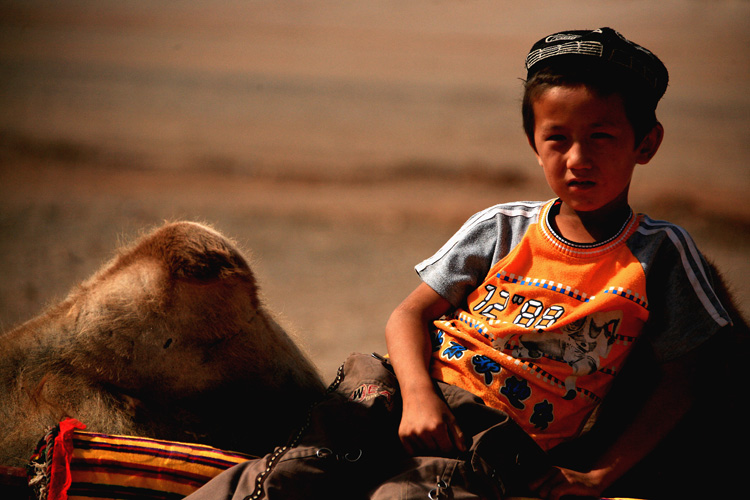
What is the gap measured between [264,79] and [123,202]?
17.4 feet

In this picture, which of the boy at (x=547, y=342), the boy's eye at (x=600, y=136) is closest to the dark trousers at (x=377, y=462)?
the boy at (x=547, y=342)

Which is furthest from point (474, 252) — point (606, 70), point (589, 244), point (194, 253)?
point (194, 253)

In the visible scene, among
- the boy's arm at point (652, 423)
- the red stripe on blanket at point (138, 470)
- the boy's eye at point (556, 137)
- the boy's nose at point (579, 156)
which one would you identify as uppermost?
the boy's eye at point (556, 137)

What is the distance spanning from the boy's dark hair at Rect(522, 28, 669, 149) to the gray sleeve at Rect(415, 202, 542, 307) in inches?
11.6

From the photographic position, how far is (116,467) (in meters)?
1.51

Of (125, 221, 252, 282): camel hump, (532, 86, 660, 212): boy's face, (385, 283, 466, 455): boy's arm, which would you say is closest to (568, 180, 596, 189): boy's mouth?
(532, 86, 660, 212): boy's face

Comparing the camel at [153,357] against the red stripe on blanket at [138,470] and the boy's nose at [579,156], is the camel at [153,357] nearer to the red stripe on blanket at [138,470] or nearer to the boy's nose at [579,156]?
the red stripe on blanket at [138,470]

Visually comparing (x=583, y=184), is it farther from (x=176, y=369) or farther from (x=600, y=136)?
(x=176, y=369)

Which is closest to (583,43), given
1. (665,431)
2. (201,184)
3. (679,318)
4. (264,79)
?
(679,318)

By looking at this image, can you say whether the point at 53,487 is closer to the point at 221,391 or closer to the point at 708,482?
the point at 221,391

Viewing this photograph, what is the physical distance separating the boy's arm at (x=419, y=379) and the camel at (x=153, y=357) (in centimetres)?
38

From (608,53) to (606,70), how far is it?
36 millimetres

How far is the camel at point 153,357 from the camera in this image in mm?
1658

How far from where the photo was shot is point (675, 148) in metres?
9.67
